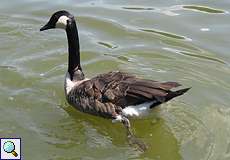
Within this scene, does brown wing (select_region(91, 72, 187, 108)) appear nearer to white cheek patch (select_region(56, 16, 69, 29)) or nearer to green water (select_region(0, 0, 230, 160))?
green water (select_region(0, 0, 230, 160))

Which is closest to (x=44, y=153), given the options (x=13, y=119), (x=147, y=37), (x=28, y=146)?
(x=28, y=146)

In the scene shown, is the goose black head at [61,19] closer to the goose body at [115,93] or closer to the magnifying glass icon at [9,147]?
Result: the goose body at [115,93]

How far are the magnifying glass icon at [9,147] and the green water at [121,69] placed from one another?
0.14 m

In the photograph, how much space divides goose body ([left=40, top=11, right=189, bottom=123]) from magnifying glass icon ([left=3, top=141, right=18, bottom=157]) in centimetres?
115

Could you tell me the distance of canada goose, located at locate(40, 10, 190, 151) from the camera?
6.88 metres

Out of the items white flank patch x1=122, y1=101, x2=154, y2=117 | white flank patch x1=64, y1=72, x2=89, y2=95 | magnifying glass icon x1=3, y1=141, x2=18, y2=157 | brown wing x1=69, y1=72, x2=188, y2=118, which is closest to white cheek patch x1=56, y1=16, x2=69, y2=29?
white flank patch x1=64, y1=72, x2=89, y2=95

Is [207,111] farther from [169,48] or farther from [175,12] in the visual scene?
[175,12]

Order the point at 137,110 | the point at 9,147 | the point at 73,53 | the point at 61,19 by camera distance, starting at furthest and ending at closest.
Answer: the point at 73,53 → the point at 61,19 → the point at 137,110 → the point at 9,147

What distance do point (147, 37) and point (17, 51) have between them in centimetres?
218

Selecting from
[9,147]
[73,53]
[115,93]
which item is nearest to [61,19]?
[73,53]

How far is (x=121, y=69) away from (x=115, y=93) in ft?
5.22

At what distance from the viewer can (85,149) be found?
6812 mm

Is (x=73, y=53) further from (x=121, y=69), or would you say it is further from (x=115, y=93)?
(x=115, y=93)

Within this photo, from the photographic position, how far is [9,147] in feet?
22.4
